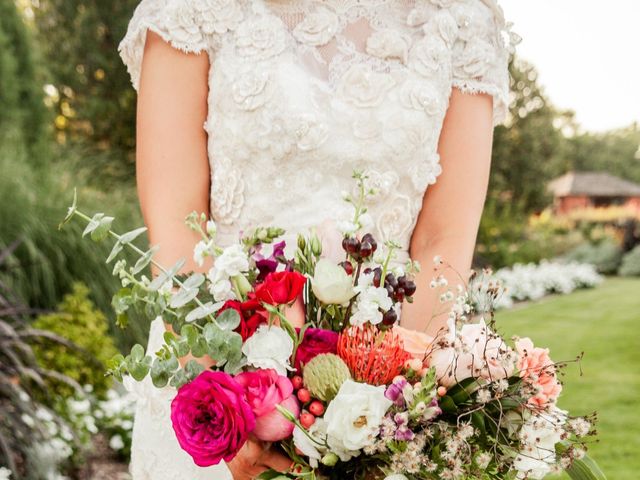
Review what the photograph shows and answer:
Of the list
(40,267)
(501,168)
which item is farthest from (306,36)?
(501,168)

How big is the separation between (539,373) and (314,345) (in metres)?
0.38

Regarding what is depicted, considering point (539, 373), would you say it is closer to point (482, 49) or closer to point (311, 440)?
point (311, 440)

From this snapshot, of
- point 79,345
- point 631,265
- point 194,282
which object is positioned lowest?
point 631,265

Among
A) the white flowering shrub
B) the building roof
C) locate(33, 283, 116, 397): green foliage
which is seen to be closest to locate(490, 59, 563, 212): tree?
the white flowering shrub

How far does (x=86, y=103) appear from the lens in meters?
16.0

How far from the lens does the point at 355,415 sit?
114 cm

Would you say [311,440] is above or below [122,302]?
below

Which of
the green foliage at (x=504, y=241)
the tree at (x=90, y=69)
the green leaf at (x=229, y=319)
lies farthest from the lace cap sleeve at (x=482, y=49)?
the green foliage at (x=504, y=241)

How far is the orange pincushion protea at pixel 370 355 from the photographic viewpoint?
124cm

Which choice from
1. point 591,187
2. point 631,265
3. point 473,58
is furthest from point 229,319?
point 591,187

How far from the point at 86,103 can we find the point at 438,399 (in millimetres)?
15955

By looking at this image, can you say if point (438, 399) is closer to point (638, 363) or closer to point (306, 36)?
point (306, 36)

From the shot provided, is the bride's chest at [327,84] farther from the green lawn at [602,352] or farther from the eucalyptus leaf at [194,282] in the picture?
the green lawn at [602,352]

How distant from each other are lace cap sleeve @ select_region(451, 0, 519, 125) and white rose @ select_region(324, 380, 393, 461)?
1.09m
